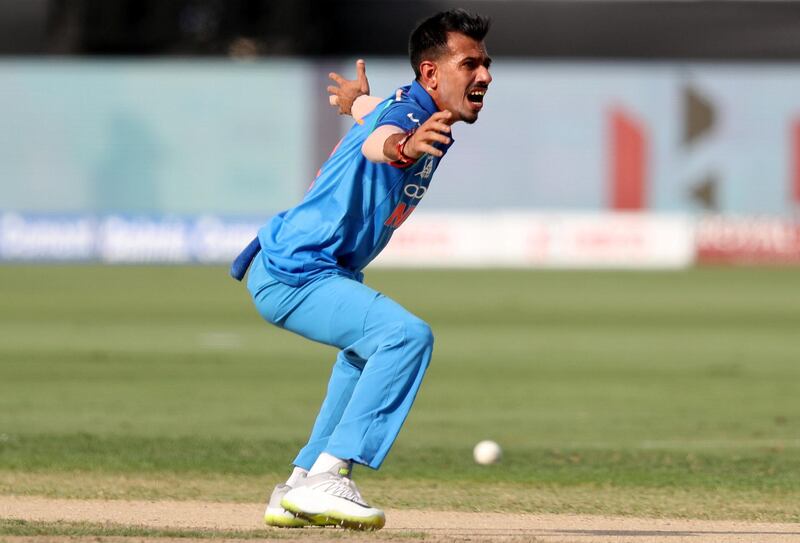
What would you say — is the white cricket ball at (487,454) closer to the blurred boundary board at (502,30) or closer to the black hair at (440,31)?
the black hair at (440,31)

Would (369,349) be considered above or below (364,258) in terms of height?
below

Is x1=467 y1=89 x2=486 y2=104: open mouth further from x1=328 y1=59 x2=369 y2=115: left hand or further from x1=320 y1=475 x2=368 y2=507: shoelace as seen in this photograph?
x1=320 y1=475 x2=368 y2=507: shoelace

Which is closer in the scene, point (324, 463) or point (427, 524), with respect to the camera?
point (324, 463)

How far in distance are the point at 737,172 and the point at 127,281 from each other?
18946mm

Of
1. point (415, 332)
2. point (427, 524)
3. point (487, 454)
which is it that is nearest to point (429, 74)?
point (415, 332)

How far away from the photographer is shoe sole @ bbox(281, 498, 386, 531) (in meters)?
6.44

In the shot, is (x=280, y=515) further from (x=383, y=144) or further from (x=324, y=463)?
(x=383, y=144)

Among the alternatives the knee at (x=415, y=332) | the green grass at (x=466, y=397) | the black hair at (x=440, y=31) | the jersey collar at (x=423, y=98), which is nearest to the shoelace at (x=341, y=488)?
the knee at (x=415, y=332)

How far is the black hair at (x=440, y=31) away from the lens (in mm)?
6406

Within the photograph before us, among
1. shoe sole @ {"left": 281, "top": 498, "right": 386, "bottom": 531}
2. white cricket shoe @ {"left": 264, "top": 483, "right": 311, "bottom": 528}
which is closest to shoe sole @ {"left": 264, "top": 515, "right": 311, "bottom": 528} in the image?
white cricket shoe @ {"left": 264, "top": 483, "right": 311, "bottom": 528}

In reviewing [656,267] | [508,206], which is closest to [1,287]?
[656,267]

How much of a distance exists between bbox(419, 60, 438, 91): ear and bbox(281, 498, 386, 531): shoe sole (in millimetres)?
1741

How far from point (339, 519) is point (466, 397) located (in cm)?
744

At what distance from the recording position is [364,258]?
666 cm
